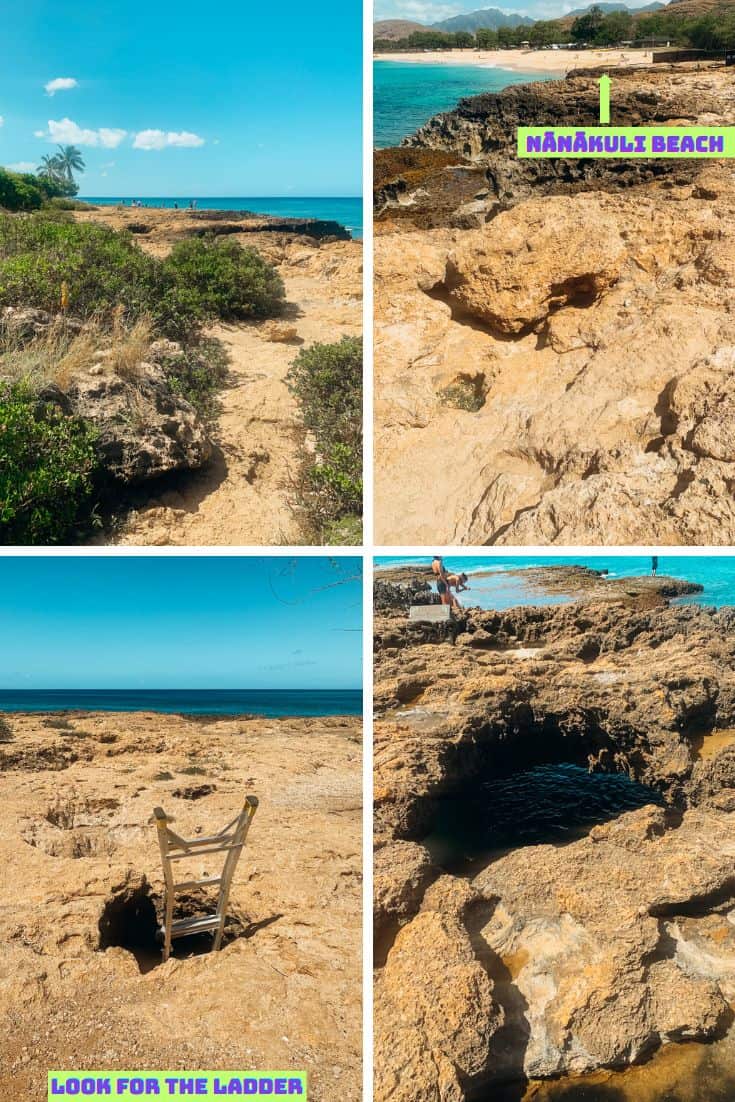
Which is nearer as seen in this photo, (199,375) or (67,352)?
(67,352)

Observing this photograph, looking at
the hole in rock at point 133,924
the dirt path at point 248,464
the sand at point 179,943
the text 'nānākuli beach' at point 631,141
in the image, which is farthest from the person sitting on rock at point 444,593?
the text 'nānākuli beach' at point 631,141

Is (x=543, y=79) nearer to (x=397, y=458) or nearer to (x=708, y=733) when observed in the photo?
(x=397, y=458)

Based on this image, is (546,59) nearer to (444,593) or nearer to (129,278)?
(129,278)

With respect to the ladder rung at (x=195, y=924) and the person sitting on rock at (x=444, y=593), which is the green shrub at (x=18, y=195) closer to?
the person sitting on rock at (x=444, y=593)

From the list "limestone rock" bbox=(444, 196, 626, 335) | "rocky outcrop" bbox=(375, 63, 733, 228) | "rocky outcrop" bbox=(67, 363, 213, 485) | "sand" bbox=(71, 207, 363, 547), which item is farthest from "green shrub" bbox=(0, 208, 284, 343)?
"limestone rock" bbox=(444, 196, 626, 335)

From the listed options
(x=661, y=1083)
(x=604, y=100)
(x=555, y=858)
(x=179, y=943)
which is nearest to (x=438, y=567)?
(x=555, y=858)

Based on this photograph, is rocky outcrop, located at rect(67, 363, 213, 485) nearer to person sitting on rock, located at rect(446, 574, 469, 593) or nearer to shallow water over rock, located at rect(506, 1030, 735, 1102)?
person sitting on rock, located at rect(446, 574, 469, 593)
